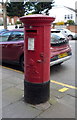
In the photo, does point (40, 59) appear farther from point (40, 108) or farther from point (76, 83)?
point (76, 83)

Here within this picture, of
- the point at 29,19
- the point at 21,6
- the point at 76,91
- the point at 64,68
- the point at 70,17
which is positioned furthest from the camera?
the point at 70,17

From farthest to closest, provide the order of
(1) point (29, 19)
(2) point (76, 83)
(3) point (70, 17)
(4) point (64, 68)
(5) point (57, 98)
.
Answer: (3) point (70, 17) < (4) point (64, 68) < (2) point (76, 83) < (5) point (57, 98) < (1) point (29, 19)

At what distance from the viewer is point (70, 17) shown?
51.5 m

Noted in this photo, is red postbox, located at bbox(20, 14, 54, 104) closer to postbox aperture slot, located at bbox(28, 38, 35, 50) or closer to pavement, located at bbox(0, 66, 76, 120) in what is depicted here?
postbox aperture slot, located at bbox(28, 38, 35, 50)

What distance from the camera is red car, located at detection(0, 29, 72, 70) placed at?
536 cm

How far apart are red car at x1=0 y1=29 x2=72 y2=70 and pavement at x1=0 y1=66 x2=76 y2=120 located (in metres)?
1.46

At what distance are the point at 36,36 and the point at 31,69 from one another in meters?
0.66

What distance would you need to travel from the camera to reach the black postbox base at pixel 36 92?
3236 mm

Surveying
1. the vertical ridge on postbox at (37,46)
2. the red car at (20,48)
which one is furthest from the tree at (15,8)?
the vertical ridge on postbox at (37,46)

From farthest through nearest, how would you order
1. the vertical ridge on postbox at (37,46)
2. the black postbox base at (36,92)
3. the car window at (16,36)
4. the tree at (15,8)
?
the tree at (15,8), the car window at (16,36), the black postbox base at (36,92), the vertical ridge on postbox at (37,46)

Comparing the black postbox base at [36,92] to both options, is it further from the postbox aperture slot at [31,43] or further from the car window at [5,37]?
the car window at [5,37]

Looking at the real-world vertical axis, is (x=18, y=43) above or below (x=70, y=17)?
below

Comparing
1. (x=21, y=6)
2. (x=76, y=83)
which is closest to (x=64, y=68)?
(x=76, y=83)

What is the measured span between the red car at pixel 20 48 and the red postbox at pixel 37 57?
6.49ft
